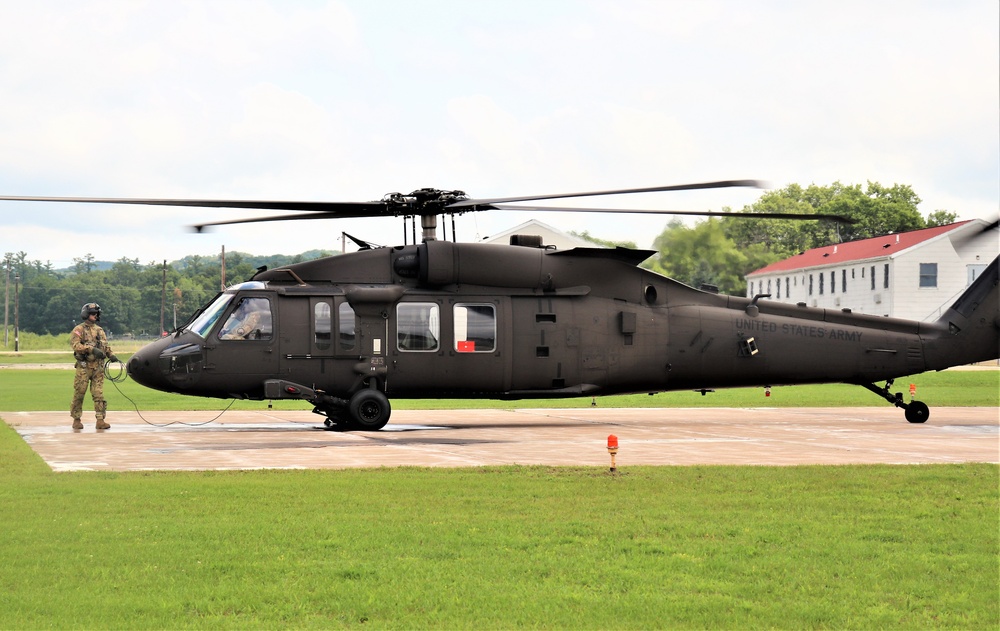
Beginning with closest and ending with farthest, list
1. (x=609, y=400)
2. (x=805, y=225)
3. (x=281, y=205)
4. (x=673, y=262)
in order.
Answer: (x=281, y=205) < (x=609, y=400) < (x=673, y=262) < (x=805, y=225)

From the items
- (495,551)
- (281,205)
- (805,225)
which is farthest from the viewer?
(805,225)

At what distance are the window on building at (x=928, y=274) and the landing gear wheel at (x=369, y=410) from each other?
190 ft

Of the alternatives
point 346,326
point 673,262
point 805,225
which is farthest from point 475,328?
point 805,225

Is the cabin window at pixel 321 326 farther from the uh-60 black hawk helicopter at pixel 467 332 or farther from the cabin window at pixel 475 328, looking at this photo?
the cabin window at pixel 475 328

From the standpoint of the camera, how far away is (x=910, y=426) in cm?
2491

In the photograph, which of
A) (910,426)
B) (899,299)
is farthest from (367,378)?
(899,299)

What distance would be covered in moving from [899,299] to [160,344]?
59274 mm

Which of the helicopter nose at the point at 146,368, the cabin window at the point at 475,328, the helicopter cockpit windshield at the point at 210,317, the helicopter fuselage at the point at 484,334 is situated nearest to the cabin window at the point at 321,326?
the helicopter fuselage at the point at 484,334

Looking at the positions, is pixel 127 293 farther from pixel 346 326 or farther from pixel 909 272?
pixel 346 326

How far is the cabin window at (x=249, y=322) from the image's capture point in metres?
21.2

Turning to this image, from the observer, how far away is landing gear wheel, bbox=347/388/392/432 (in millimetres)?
21375

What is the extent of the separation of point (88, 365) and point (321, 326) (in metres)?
5.04

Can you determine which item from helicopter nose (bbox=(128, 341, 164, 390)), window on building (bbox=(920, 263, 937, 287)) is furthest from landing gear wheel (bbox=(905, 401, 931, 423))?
window on building (bbox=(920, 263, 937, 287))

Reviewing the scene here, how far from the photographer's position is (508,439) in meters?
21.3
